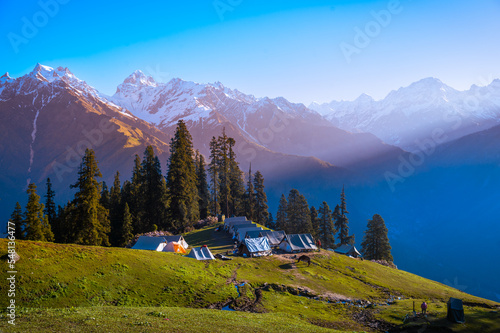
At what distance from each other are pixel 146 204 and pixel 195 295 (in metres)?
42.5

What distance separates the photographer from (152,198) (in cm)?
6819

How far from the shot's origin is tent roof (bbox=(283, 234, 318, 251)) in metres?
55.3

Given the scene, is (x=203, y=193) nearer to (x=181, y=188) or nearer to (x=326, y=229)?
(x=181, y=188)

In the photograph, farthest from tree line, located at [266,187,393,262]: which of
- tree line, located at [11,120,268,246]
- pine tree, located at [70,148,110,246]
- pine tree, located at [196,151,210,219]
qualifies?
pine tree, located at [70,148,110,246]

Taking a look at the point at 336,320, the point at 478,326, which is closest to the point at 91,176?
the point at 336,320

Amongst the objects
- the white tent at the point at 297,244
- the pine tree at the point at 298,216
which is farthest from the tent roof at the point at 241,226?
the pine tree at the point at 298,216

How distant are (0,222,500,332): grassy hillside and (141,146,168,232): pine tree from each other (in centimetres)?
2779

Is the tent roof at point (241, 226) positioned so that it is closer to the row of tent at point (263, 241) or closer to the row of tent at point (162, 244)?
the row of tent at point (263, 241)

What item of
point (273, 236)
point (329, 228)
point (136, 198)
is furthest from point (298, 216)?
point (136, 198)

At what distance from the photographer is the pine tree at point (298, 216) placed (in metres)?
77.6

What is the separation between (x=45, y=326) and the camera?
16000 mm

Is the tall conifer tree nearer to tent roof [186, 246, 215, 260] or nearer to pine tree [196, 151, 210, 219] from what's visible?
pine tree [196, 151, 210, 219]

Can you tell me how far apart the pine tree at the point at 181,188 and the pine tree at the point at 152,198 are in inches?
101

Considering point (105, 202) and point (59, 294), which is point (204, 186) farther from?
point (59, 294)
